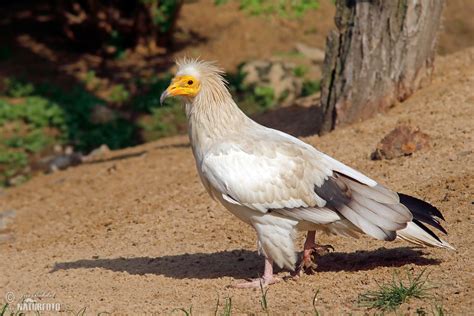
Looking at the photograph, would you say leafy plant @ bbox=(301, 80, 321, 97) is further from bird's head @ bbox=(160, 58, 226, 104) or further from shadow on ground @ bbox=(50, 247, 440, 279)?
bird's head @ bbox=(160, 58, 226, 104)

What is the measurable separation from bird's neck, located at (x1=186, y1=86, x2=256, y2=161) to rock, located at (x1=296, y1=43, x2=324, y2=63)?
31.1 ft

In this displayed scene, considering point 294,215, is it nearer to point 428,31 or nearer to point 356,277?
point 356,277

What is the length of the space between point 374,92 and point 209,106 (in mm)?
3374

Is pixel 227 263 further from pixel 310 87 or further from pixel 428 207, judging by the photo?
pixel 310 87

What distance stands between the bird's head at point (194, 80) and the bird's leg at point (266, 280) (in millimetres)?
1480

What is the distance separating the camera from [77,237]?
29.6 ft

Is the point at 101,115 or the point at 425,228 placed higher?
the point at 425,228

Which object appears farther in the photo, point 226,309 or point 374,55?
point 374,55

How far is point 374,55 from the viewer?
9648 mm

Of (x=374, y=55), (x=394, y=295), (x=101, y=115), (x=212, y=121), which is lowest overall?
(x=101, y=115)

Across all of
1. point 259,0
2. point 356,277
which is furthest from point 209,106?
point 259,0

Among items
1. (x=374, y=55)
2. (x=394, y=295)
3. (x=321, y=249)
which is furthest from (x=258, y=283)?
(x=374, y=55)

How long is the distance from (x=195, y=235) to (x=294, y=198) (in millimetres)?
1977

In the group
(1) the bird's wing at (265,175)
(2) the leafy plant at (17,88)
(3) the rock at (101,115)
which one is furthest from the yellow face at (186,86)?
(2) the leafy plant at (17,88)
